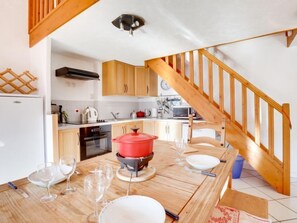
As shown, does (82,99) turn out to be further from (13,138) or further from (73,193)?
(73,193)

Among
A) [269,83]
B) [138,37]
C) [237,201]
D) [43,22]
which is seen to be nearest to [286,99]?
[269,83]

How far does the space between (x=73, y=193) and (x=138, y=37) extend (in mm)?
1970

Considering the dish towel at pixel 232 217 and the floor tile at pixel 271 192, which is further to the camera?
the floor tile at pixel 271 192

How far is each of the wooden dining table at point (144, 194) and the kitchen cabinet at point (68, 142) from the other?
1.35 meters

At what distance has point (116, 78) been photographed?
331 cm

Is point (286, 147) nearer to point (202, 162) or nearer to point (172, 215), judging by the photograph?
point (202, 162)

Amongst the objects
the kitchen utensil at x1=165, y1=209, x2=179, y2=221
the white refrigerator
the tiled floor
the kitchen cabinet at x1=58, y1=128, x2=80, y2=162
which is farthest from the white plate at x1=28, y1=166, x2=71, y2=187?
the tiled floor

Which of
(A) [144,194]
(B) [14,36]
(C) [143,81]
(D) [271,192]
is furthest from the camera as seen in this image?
(C) [143,81]

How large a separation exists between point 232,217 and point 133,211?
72 centimetres

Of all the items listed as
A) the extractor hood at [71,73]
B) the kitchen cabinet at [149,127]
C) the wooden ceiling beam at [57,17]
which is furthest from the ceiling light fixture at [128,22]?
the kitchen cabinet at [149,127]

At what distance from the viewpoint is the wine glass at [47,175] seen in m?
0.69

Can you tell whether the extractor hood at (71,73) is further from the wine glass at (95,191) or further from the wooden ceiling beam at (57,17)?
the wine glass at (95,191)

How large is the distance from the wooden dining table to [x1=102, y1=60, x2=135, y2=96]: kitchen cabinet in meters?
2.43

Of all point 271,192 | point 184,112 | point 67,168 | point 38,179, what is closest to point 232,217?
point 67,168
